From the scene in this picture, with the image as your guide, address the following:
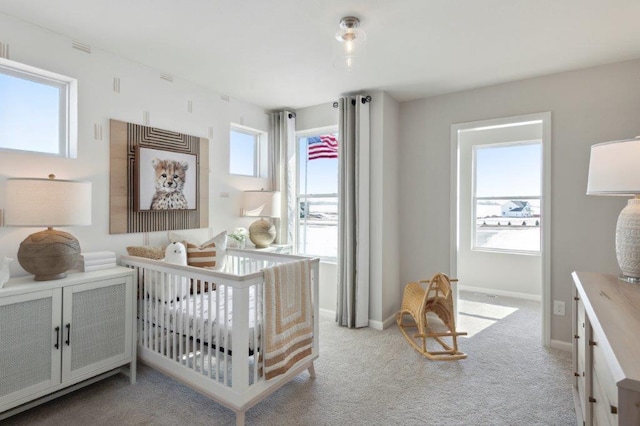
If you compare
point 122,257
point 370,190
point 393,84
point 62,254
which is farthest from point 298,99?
point 62,254

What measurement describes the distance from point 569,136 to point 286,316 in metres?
2.77

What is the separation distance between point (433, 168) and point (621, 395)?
2847mm

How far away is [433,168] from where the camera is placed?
11.5 feet

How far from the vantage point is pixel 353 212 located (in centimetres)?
347

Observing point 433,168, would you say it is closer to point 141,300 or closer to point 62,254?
point 141,300

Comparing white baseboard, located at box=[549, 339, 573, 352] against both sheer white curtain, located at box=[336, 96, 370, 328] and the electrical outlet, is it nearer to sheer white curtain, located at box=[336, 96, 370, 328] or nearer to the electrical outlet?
the electrical outlet

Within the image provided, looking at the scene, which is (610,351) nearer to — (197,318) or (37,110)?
(197,318)

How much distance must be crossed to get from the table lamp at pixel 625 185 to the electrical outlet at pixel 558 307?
4.17ft

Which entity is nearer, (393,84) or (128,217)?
(128,217)

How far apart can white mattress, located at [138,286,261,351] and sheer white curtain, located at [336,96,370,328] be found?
140 centimetres

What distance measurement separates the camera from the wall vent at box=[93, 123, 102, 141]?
2.48 meters

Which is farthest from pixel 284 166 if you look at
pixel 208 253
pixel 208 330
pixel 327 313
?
pixel 208 330

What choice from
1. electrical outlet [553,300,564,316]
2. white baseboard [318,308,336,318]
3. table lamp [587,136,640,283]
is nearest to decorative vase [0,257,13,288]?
white baseboard [318,308,336,318]

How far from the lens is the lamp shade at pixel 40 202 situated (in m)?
1.87
